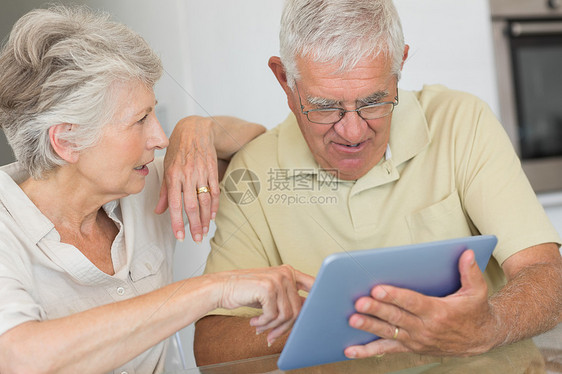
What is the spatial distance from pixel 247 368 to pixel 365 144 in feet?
1.63

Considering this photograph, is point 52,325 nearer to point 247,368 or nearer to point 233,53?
point 247,368

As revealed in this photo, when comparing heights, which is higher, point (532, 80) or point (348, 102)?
point (348, 102)

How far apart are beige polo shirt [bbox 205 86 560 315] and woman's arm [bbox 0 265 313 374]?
0.30 m

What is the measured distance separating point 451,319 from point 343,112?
446mm

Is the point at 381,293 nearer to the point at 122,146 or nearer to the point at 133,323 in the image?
the point at 133,323

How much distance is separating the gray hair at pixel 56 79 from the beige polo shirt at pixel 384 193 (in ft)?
1.15

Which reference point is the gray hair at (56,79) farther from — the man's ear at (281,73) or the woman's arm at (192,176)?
the man's ear at (281,73)

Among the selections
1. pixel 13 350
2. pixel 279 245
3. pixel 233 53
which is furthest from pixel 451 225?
pixel 233 53

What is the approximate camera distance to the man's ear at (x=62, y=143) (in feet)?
3.33

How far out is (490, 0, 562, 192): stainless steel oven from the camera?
7.50 feet

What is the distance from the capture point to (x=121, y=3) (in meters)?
2.07

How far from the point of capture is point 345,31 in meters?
1.12

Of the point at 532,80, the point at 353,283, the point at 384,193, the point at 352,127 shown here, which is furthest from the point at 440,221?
the point at 532,80

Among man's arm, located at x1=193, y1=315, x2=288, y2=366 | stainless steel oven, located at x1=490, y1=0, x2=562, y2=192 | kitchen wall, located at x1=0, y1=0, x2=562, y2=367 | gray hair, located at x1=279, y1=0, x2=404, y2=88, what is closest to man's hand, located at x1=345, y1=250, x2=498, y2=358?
man's arm, located at x1=193, y1=315, x2=288, y2=366
